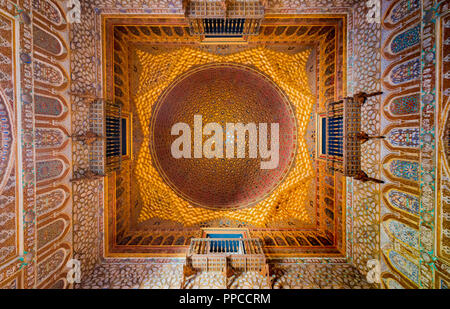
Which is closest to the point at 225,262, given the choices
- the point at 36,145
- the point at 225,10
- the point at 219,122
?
the point at 219,122

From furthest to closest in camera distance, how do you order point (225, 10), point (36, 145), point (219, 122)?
point (219, 122)
point (225, 10)
point (36, 145)

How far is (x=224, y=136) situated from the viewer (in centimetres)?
773

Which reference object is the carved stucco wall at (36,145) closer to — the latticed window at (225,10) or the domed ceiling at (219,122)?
the domed ceiling at (219,122)

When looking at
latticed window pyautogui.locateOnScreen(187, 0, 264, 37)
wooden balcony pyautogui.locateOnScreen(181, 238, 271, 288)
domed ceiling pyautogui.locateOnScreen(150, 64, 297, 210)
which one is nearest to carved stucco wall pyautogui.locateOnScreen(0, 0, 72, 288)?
domed ceiling pyautogui.locateOnScreen(150, 64, 297, 210)

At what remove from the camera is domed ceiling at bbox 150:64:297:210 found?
6.88 meters

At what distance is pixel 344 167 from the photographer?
473 cm

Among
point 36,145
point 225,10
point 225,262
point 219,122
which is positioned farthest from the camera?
point 219,122

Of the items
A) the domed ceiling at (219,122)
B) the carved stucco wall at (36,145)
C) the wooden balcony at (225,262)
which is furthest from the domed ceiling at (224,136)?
the carved stucco wall at (36,145)

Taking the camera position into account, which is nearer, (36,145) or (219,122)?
(36,145)

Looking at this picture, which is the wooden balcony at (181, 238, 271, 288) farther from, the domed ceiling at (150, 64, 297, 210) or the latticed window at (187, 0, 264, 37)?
the latticed window at (187, 0, 264, 37)

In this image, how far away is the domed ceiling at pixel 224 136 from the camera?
22.6ft

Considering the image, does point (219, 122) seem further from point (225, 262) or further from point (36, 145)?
point (36, 145)
